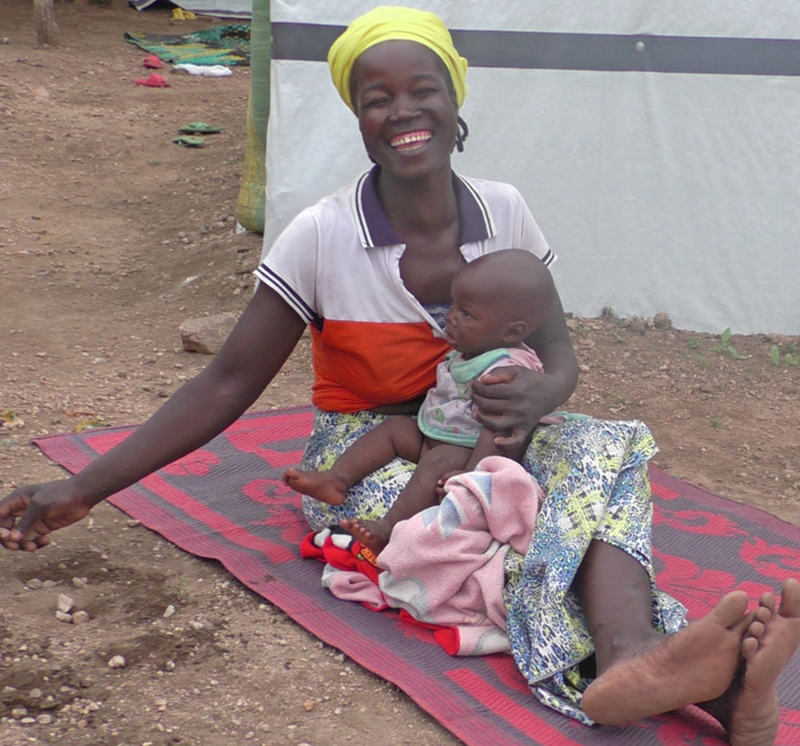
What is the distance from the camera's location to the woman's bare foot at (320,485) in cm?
277

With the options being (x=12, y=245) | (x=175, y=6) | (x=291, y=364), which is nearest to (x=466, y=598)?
(x=291, y=364)

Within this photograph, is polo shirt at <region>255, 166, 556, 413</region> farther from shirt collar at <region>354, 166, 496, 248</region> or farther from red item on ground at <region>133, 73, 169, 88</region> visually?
red item on ground at <region>133, 73, 169, 88</region>

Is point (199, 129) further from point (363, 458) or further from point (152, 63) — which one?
point (363, 458)

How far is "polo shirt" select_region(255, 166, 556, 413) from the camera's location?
2844mm

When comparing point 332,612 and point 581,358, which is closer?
point 332,612

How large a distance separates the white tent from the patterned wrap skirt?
268 cm

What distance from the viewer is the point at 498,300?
2.68m

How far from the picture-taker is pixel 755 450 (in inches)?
170

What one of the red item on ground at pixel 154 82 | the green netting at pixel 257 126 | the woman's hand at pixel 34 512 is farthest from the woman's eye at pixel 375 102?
the red item on ground at pixel 154 82

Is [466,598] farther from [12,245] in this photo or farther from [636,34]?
[12,245]

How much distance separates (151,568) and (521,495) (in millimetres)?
1086

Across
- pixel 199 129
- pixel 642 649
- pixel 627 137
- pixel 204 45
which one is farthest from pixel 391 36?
pixel 204 45

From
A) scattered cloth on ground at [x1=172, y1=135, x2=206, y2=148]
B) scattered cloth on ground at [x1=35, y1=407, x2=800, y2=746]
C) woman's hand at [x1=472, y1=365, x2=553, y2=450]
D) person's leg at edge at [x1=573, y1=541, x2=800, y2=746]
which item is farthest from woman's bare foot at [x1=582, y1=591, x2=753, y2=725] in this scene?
scattered cloth on ground at [x1=172, y1=135, x2=206, y2=148]

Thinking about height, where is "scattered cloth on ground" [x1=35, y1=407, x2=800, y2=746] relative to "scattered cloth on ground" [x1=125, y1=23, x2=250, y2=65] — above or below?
above
